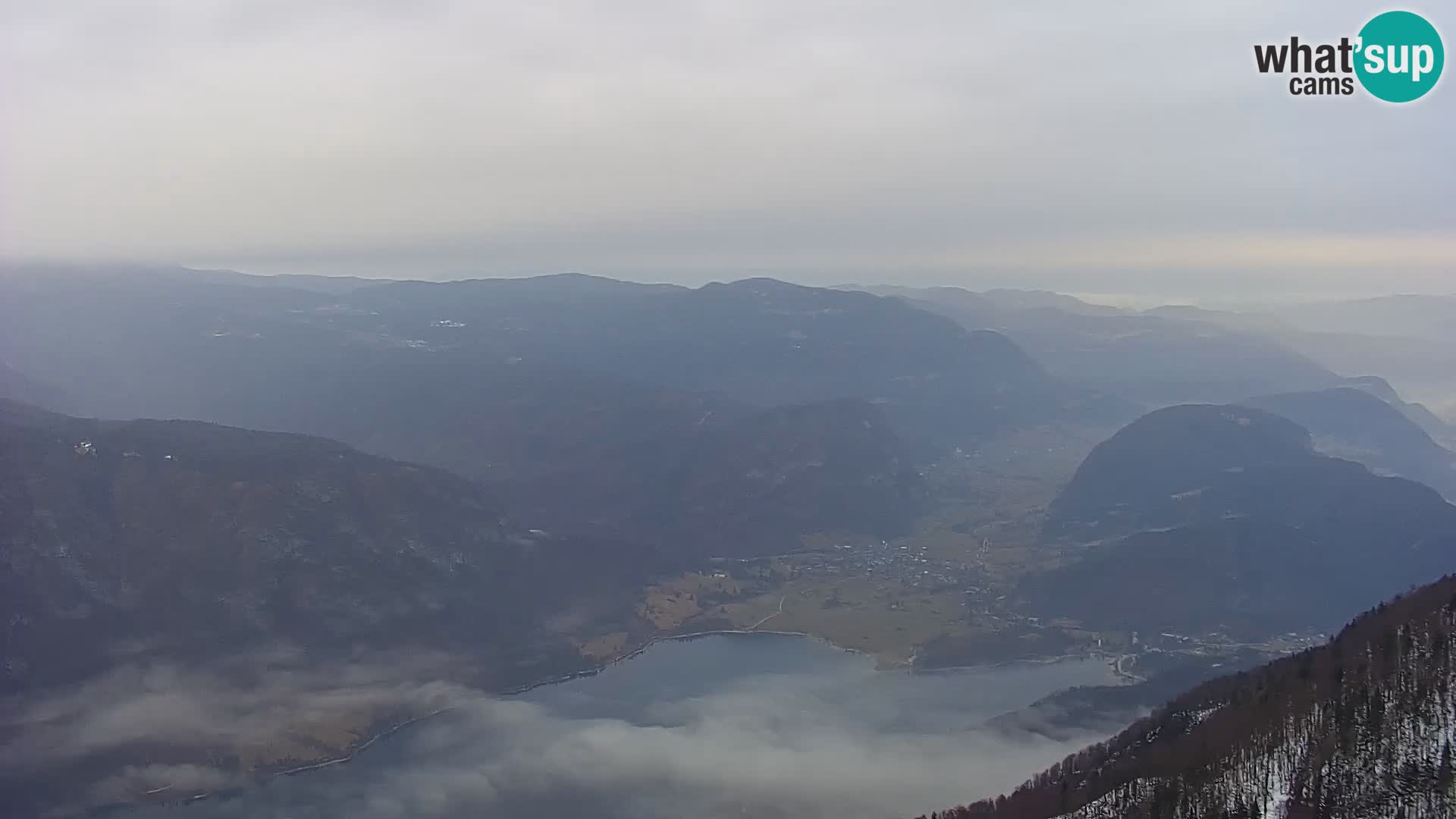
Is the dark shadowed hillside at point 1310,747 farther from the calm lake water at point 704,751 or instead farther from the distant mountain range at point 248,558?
the distant mountain range at point 248,558

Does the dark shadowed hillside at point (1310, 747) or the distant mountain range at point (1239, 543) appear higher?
the dark shadowed hillside at point (1310, 747)

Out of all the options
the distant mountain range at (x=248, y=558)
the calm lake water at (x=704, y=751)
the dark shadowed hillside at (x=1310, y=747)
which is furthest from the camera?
the distant mountain range at (x=248, y=558)

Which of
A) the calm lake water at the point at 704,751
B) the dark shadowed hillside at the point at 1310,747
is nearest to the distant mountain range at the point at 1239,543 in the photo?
the calm lake water at the point at 704,751

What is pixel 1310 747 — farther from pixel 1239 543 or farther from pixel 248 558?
pixel 248 558

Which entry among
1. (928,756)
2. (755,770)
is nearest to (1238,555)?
(928,756)

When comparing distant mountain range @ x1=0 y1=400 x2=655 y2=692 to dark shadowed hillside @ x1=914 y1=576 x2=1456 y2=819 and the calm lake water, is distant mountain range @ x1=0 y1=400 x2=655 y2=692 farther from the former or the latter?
dark shadowed hillside @ x1=914 y1=576 x2=1456 y2=819

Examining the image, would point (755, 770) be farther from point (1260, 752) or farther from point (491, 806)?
point (1260, 752)

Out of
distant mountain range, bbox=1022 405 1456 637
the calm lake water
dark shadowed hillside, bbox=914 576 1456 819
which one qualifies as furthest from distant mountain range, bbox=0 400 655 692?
dark shadowed hillside, bbox=914 576 1456 819
